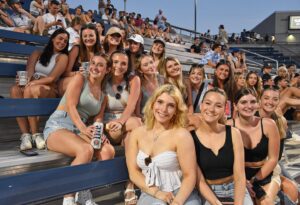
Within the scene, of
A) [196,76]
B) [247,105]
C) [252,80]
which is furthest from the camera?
[252,80]

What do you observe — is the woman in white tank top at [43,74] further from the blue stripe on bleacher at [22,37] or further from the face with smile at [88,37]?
the blue stripe on bleacher at [22,37]

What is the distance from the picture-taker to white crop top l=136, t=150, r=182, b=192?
233 cm

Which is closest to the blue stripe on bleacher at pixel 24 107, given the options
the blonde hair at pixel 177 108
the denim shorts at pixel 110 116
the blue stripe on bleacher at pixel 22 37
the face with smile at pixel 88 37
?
the denim shorts at pixel 110 116

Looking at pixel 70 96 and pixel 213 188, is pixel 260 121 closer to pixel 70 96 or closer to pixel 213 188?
pixel 213 188

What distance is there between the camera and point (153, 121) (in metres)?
2.51

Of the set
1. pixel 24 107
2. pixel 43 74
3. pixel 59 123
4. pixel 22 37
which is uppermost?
pixel 22 37

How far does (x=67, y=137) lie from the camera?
2822 millimetres

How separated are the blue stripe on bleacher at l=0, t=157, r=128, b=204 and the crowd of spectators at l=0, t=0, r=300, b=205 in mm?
215

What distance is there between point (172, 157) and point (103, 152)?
2.27 ft

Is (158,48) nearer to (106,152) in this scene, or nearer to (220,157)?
(106,152)

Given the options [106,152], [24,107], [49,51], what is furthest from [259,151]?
[49,51]

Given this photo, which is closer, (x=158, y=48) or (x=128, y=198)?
(x=128, y=198)

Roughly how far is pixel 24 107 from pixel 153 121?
1.18 metres

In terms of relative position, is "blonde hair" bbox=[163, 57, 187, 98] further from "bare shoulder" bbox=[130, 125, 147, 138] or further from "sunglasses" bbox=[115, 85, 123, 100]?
"bare shoulder" bbox=[130, 125, 147, 138]
